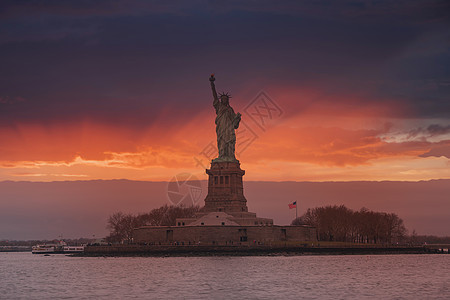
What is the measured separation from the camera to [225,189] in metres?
114

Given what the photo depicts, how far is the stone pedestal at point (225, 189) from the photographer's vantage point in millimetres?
112812

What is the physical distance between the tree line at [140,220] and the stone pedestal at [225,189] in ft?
91.0

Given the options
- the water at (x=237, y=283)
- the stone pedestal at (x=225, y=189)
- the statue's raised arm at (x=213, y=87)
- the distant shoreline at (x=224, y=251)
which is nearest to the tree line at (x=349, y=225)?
the distant shoreline at (x=224, y=251)

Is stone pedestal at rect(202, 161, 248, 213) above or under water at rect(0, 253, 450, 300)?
above

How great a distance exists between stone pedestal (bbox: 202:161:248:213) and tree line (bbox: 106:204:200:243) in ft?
91.0

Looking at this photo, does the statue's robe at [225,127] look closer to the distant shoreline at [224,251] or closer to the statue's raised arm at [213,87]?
the statue's raised arm at [213,87]

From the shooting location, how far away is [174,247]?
106 metres

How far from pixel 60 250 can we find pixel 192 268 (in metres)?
95.6

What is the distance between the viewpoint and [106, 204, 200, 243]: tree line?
142 m

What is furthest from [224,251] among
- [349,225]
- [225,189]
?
[349,225]

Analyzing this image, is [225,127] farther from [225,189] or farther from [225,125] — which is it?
[225,189]

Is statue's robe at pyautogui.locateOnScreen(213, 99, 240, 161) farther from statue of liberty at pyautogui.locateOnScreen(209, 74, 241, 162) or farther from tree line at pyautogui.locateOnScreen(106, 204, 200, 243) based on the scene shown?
tree line at pyautogui.locateOnScreen(106, 204, 200, 243)

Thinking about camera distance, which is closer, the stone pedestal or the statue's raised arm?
the statue's raised arm

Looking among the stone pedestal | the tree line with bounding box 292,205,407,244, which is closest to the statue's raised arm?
the stone pedestal
